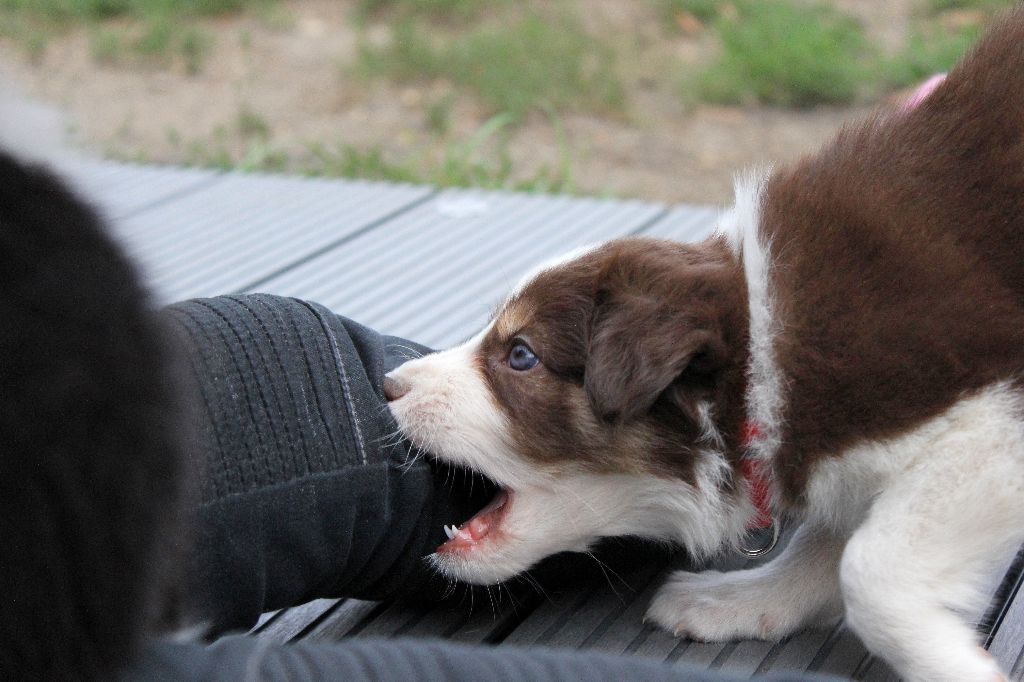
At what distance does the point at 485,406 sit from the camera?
93.0 inches

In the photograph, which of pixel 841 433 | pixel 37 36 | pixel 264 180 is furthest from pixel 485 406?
pixel 37 36

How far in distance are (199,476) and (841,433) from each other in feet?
3.60

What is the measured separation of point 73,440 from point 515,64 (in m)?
6.63

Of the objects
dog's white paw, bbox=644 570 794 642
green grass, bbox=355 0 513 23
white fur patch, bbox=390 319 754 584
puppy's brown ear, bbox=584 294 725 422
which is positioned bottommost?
dog's white paw, bbox=644 570 794 642

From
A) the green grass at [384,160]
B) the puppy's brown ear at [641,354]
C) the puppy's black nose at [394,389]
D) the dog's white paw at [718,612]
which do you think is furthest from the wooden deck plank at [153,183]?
the dog's white paw at [718,612]

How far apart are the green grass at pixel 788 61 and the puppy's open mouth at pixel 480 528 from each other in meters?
5.55

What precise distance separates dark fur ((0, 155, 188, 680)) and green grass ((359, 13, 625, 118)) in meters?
5.95

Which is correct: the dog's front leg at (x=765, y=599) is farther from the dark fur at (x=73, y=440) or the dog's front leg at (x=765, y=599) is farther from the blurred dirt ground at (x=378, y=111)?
the blurred dirt ground at (x=378, y=111)

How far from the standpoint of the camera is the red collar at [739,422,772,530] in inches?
87.4

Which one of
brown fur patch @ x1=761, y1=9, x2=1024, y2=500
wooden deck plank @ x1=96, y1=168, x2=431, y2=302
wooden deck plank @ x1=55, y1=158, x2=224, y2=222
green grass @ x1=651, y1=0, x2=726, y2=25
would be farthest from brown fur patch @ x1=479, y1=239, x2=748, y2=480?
green grass @ x1=651, y1=0, x2=726, y2=25

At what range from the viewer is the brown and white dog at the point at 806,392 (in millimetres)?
2068

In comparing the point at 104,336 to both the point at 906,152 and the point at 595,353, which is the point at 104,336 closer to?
the point at 595,353

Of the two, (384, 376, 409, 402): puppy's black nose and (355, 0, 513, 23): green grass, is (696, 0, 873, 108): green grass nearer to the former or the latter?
(355, 0, 513, 23): green grass

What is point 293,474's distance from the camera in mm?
2135
